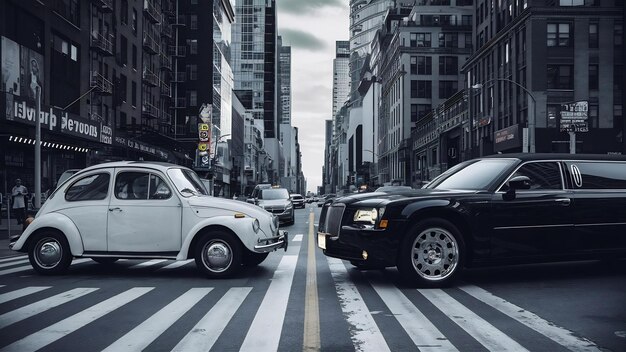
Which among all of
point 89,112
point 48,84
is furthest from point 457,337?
point 89,112

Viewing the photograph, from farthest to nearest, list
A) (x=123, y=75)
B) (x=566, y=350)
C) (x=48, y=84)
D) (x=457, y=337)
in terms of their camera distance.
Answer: (x=123, y=75)
(x=48, y=84)
(x=457, y=337)
(x=566, y=350)

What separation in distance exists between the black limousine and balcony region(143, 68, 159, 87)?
44.5m

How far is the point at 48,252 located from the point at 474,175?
6988mm

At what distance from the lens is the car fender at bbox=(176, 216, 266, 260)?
8.84 m

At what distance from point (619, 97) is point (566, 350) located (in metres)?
46.7

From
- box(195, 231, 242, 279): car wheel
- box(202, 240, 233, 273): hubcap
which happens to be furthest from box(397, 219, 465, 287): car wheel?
box(202, 240, 233, 273): hubcap

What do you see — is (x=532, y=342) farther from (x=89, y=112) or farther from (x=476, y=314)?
(x=89, y=112)

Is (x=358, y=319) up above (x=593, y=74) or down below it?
below

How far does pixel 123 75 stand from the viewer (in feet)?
144

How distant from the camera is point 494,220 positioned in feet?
26.1

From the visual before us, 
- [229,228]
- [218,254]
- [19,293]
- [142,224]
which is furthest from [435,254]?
[19,293]

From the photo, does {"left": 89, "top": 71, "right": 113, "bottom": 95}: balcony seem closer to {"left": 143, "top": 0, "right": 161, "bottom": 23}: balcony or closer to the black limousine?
{"left": 143, "top": 0, "right": 161, "bottom": 23}: balcony

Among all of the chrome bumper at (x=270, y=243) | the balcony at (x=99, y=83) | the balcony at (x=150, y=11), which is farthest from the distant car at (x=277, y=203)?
the balcony at (x=150, y=11)

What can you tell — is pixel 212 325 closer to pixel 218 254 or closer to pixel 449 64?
pixel 218 254
